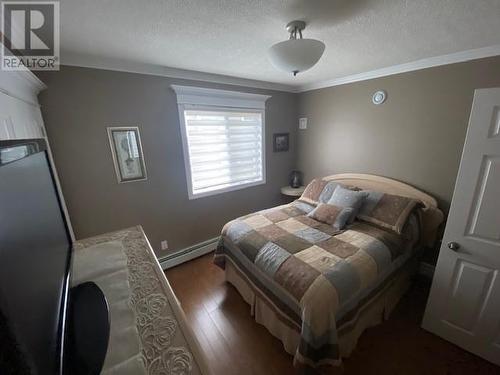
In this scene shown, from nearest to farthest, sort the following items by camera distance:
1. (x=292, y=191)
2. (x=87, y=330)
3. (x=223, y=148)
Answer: (x=87, y=330)
(x=223, y=148)
(x=292, y=191)

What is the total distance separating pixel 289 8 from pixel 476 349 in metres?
2.63

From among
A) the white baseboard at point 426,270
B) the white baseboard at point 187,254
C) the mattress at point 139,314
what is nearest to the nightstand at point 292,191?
the white baseboard at point 187,254

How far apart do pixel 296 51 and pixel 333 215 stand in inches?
59.5

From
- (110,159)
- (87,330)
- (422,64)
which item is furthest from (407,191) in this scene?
(110,159)

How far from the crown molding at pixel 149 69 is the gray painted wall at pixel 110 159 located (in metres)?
0.05

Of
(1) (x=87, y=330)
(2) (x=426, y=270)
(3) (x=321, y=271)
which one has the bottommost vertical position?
(2) (x=426, y=270)

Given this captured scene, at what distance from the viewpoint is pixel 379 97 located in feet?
8.06

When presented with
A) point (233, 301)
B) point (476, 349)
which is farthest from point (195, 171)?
point (476, 349)

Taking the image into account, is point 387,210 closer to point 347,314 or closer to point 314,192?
point 314,192

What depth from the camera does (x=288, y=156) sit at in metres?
3.53

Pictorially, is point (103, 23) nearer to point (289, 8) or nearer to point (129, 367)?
point (289, 8)

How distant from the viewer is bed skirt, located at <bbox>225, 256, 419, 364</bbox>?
1.40m

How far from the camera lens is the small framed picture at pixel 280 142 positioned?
3308 mm

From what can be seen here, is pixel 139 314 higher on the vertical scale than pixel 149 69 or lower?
lower
